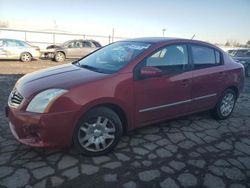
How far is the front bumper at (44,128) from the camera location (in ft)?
10.8

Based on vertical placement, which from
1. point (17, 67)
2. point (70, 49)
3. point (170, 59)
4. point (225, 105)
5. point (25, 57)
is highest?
point (170, 59)

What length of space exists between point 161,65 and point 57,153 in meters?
2.11

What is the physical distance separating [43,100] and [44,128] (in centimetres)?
36

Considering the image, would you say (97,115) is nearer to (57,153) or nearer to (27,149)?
(57,153)

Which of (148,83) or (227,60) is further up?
(227,60)

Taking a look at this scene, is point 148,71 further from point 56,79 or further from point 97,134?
point 56,79

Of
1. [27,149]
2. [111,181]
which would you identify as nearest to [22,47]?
[27,149]

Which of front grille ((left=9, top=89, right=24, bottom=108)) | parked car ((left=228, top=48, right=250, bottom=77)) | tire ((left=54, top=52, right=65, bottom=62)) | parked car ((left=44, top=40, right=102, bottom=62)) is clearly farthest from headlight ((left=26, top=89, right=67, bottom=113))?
tire ((left=54, top=52, right=65, bottom=62))

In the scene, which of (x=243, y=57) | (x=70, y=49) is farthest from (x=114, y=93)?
(x=70, y=49)

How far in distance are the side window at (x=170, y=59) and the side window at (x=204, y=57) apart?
0.87 feet

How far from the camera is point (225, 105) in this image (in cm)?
559

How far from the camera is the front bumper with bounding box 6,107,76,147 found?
3293 millimetres

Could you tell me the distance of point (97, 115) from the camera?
11.8 feet

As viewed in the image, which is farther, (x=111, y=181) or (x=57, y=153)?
(x=57, y=153)
